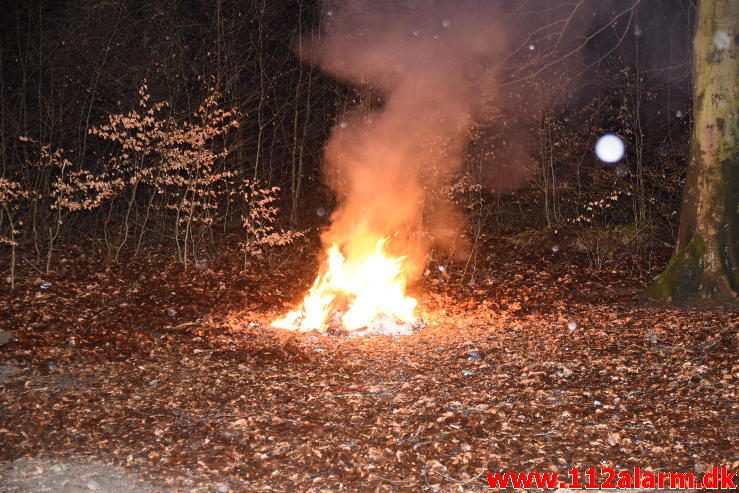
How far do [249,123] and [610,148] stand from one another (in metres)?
7.47

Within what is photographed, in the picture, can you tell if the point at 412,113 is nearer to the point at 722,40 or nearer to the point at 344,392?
the point at 722,40

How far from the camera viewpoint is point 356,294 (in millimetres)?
8320

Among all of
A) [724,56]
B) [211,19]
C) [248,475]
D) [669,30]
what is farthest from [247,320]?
[669,30]

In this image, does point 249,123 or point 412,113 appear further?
point 249,123

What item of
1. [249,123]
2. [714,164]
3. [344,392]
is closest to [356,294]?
[344,392]

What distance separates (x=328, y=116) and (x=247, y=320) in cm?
779

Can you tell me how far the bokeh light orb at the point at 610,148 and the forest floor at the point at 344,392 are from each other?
4.79 metres

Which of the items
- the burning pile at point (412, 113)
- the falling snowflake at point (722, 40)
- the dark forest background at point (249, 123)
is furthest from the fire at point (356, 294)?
the falling snowflake at point (722, 40)

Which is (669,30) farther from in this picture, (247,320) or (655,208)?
(247,320)

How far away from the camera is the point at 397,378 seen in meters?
6.15

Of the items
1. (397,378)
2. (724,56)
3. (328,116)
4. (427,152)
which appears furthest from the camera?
(328,116)

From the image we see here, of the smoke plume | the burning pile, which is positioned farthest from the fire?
the smoke plume

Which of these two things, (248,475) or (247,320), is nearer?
(248,475)

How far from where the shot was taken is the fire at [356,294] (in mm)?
8125
